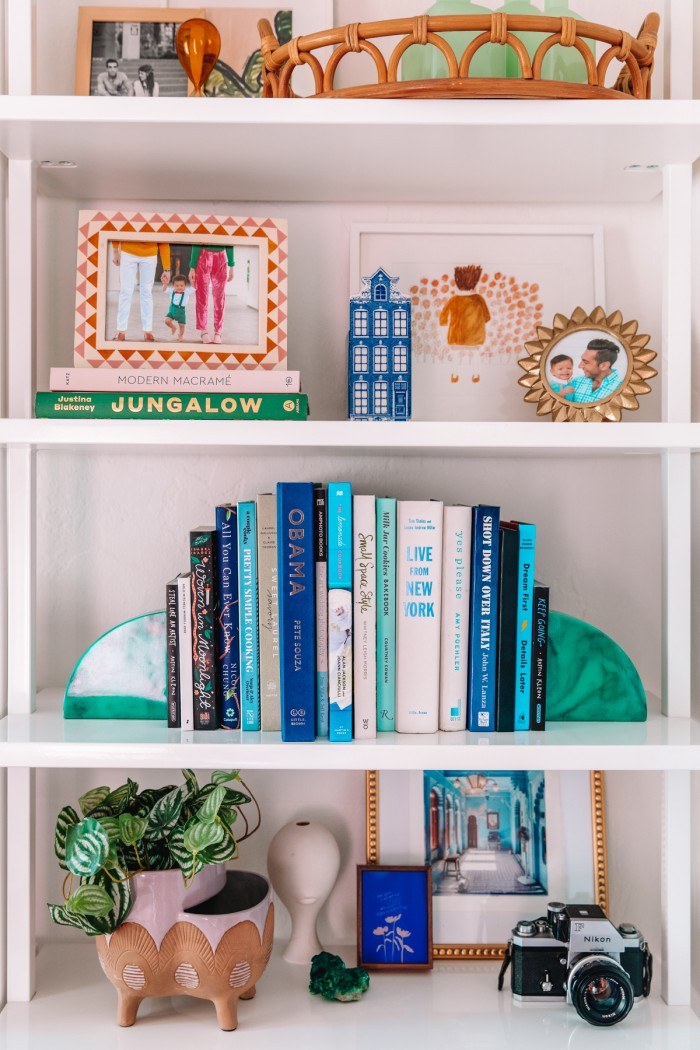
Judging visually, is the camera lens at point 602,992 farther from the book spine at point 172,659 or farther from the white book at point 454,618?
the book spine at point 172,659

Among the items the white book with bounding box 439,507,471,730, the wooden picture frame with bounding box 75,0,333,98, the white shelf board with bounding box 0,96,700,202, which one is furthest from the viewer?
the wooden picture frame with bounding box 75,0,333,98

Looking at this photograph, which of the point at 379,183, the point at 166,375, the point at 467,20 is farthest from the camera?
the point at 379,183

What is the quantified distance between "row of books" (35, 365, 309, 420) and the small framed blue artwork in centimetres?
58

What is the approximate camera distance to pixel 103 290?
40.7 inches

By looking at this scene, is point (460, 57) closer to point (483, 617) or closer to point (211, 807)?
point (483, 617)

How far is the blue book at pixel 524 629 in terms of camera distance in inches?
40.8

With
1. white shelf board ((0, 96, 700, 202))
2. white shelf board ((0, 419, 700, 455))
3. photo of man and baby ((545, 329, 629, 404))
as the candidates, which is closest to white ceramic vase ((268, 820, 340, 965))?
white shelf board ((0, 419, 700, 455))

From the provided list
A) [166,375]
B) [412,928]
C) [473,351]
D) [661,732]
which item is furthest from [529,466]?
[412,928]

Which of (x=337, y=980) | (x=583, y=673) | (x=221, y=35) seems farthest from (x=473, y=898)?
(x=221, y=35)

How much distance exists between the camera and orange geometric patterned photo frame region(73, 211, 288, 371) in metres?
1.02

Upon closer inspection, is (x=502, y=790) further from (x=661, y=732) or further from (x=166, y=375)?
(x=166, y=375)

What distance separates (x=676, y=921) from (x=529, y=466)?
0.57 meters

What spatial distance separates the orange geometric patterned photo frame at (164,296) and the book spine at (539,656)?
391mm

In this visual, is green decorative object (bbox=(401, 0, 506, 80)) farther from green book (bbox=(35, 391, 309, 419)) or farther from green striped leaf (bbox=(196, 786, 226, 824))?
green striped leaf (bbox=(196, 786, 226, 824))
